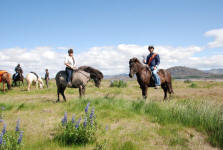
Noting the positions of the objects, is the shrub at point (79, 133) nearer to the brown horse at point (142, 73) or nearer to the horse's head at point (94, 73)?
the brown horse at point (142, 73)

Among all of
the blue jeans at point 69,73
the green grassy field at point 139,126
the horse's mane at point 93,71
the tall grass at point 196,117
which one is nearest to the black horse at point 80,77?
the horse's mane at point 93,71

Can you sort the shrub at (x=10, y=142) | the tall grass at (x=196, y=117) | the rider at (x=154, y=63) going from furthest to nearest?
the rider at (x=154, y=63) < the tall grass at (x=196, y=117) < the shrub at (x=10, y=142)

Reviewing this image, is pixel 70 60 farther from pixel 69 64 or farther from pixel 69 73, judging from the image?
pixel 69 73

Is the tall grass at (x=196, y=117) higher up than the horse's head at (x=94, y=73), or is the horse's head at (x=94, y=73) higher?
the horse's head at (x=94, y=73)

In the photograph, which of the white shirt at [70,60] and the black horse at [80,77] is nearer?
the white shirt at [70,60]

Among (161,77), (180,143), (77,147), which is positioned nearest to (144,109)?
(180,143)

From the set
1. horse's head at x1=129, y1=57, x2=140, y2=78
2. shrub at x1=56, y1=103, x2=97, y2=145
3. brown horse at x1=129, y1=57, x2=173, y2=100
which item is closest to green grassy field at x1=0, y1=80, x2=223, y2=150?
shrub at x1=56, y1=103, x2=97, y2=145

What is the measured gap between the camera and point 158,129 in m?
4.76

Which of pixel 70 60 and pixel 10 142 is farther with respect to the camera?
pixel 70 60

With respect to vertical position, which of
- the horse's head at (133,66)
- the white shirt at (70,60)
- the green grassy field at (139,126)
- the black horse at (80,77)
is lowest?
the green grassy field at (139,126)

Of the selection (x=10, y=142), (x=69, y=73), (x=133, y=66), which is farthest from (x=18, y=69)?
(x=10, y=142)

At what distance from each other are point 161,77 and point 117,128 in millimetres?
5913

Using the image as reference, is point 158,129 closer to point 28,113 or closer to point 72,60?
point 28,113

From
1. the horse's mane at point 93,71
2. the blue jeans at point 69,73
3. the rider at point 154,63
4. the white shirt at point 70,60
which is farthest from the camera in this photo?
the horse's mane at point 93,71
